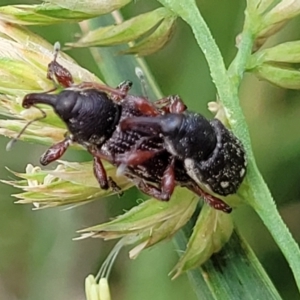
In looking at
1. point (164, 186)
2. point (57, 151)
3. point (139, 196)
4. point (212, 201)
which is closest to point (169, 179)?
point (164, 186)

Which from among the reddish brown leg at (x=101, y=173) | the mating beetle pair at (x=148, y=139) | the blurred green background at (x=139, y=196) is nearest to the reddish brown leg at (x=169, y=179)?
the mating beetle pair at (x=148, y=139)

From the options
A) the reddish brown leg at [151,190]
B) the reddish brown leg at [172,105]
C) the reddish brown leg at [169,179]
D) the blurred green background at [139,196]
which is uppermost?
the reddish brown leg at [172,105]

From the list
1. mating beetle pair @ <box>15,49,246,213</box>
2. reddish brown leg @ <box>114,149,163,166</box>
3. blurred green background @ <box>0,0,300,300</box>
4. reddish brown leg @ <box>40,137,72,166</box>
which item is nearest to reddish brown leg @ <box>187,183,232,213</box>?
mating beetle pair @ <box>15,49,246,213</box>

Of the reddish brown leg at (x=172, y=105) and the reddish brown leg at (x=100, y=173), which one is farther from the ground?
the reddish brown leg at (x=172, y=105)

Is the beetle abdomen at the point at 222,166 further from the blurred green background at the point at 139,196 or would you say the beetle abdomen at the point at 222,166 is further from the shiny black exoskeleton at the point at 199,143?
the blurred green background at the point at 139,196

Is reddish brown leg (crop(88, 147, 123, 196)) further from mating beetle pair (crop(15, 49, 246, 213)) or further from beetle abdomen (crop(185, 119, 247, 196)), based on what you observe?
beetle abdomen (crop(185, 119, 247, 196))

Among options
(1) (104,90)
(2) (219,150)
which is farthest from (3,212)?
(2) (219,150)

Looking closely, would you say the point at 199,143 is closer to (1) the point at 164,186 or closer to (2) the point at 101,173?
(1) the point at 164,186
